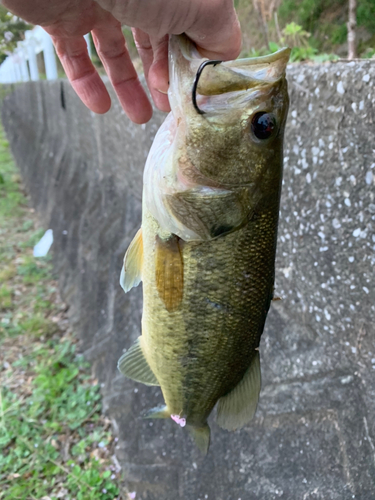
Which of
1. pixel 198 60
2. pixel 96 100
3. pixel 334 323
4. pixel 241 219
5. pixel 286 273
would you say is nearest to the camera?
pixel 198 60

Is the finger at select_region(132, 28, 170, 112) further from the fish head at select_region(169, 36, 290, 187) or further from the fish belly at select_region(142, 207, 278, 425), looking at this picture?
the fish belly at select_region(142, 207, 278, 425)

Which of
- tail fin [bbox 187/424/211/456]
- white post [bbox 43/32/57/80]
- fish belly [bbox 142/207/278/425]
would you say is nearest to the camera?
fish belly [bbox 142/207/278/425]

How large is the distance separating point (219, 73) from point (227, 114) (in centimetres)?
11

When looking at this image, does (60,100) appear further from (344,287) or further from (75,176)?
(344,287)

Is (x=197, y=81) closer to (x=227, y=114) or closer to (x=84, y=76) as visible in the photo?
(x=227, y=114)

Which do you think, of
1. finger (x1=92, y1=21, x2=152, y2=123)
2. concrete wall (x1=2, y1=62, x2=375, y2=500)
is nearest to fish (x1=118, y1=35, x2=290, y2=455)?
concrete wall (x1=2, y1=62, x2=375, y2=500)

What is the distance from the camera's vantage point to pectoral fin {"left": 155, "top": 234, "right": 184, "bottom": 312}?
123 centimetres

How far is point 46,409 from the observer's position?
3.11 meters

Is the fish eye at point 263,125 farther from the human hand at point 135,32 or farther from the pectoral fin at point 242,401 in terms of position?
the pectoral fin at point 242,401

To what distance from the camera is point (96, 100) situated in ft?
5.88

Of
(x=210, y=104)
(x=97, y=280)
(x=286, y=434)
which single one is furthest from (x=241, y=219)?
(x=97, y=280)

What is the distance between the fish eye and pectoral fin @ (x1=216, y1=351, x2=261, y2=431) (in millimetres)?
776

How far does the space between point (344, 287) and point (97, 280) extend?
2.51 metres

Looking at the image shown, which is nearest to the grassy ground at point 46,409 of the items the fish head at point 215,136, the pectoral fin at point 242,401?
the pectoral fin at point 242,401
